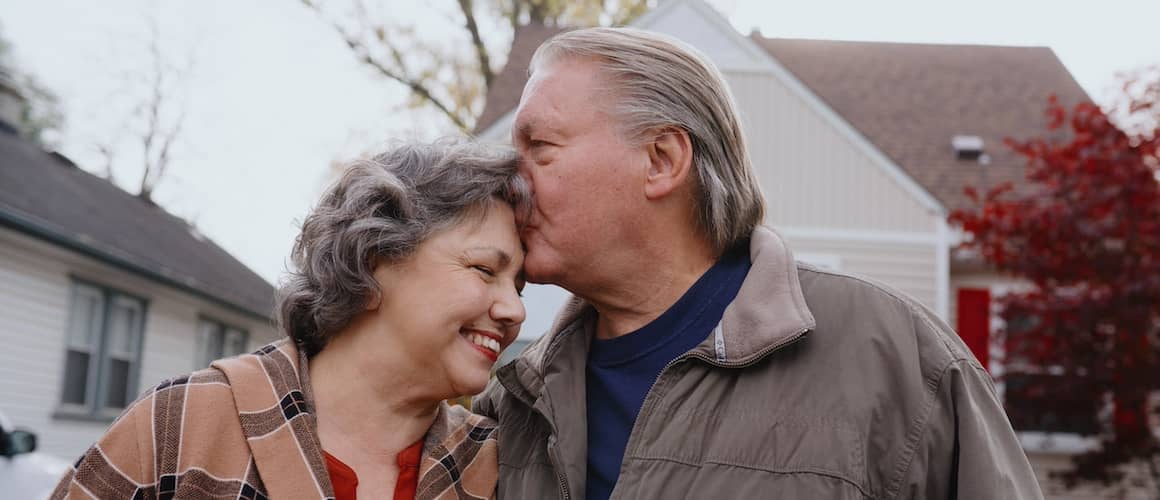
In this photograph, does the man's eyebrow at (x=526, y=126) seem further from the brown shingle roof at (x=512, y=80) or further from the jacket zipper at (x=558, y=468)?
the brown shingle roof at (x=512, y=80)

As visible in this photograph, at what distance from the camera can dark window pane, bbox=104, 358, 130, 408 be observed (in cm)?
1620

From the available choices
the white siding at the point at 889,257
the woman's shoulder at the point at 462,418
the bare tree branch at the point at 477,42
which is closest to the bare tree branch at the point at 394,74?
the bare tree branch at the point at 477,42

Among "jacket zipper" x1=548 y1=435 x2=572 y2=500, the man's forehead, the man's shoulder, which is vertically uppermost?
the man's forehead

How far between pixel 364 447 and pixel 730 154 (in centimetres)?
114

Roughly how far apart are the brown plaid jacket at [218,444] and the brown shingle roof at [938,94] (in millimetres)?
13475

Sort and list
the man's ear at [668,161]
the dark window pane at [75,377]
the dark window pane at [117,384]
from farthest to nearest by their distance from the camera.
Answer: the dark window pane at [117,384], the dark window pane at [75,377], the man's ear at [668,161]

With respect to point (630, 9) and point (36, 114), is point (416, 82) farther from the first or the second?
point (36, 114)

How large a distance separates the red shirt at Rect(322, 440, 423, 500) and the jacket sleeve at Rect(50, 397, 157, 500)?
394 mm

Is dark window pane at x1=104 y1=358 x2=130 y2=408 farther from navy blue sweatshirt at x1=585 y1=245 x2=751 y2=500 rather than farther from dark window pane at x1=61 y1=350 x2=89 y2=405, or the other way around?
navy blue sweatshirt at x1=585 y1=245 x2=751 y2=500

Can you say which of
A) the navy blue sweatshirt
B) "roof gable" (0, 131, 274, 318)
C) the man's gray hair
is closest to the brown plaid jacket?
the navy blue sweatshirt

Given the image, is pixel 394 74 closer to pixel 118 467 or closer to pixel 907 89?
pixel 907 89

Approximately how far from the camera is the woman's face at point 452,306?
288cm

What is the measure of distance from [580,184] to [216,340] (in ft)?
59.0

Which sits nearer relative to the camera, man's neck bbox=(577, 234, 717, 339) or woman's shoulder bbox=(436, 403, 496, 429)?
man's neck bbox=(577, 234, 717, 339)
